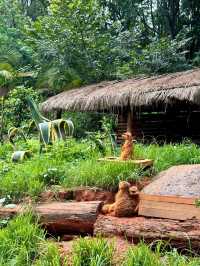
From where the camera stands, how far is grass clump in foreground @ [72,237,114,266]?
11.3 ft

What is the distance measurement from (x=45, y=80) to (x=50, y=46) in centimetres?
196

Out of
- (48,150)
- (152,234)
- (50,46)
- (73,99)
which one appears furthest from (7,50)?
(152,234)

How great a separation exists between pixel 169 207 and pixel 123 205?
46cm

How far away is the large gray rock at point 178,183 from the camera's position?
4.41 metres

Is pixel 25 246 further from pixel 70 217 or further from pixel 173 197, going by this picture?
pixel 173 197

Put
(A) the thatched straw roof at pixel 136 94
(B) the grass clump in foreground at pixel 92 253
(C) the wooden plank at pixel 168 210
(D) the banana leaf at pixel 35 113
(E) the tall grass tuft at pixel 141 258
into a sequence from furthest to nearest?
(A) the thatched straw roof at pixel 136 94 < (D) the banana leaf at pixel 35 113 < (C) the wooden plank at pixel 168 210 < (B) the grass clump in foreground at pixel 92 253 < (E) the tall grass tuft at pixel 141 258

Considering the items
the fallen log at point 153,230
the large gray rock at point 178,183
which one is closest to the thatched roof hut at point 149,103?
the large gray rock at point 178,183

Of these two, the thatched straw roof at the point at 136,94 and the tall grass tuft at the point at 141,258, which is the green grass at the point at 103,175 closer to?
the tall grass tuft at the point at 141,258

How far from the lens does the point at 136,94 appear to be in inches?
400

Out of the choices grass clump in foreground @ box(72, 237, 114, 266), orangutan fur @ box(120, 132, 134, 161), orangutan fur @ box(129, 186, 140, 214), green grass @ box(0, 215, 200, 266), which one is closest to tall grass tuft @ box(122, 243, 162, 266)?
green grass @ box(0, 215, 200, 266)

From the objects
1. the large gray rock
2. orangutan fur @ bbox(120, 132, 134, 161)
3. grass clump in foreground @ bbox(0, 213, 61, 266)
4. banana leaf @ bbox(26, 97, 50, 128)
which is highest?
banana leaf @ bbox(26, 97, 50, 128)

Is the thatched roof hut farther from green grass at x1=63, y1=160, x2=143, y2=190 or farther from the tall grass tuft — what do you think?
the tall grass tuft

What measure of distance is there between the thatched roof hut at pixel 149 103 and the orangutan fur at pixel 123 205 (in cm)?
499

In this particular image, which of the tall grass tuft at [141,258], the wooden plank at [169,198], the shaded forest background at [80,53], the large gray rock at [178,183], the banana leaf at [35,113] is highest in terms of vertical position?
the shaded forest background at [80,53]
